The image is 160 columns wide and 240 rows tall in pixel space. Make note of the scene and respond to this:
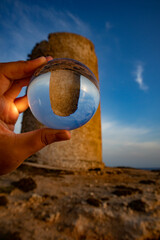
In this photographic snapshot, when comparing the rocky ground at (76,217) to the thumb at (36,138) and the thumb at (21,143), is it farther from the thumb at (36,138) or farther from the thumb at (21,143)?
the thumb at (36,138)

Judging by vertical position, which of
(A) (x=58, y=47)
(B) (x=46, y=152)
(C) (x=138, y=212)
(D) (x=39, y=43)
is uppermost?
(D) (x=39, y=43)

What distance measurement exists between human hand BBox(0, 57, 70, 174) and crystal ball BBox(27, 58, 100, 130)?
29 cm

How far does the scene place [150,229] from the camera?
7.99 ft

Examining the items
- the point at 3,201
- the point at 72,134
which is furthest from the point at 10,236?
the point at 72,134

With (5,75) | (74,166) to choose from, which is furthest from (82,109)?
(74,166)

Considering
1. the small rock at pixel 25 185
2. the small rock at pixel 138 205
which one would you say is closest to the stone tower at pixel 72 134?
the small rock at pixel 25 185

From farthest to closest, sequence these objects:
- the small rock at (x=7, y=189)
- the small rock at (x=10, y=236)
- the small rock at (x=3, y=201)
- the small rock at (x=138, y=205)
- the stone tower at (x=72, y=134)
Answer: the stone tower at (x=72, y=134)
the small rock at (x=7, y=189)
the small rock at (x=3, y=201)
the small rock at (x=138, y=205)
the small rock at (x=10, y=236)

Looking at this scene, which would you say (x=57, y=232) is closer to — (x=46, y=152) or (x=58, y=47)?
(x=46, y=152)

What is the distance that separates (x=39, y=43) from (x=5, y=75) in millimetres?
9598

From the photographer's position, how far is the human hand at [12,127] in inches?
57.2

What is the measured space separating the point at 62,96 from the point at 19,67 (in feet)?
3.08

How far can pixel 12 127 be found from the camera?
1.99 meters

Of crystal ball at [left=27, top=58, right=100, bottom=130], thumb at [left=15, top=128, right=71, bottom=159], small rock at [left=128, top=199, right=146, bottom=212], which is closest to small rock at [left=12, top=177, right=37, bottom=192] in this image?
small rock at [left=128, top=199, right=146, bottom=212]

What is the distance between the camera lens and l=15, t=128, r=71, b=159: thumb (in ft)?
4.76
